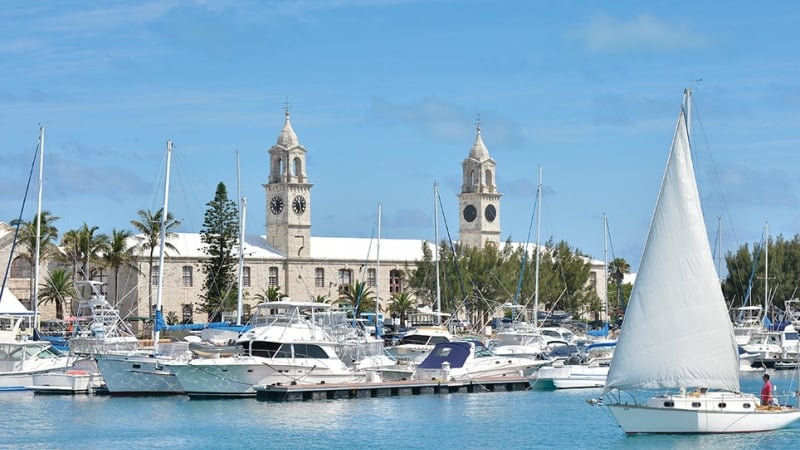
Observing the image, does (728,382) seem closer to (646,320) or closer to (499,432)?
(646,320)

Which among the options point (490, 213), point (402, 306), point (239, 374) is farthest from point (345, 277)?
point (239, 374)

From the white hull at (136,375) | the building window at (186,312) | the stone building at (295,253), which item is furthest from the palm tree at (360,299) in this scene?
the white hull at (136,375)

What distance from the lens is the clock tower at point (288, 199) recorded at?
112 m

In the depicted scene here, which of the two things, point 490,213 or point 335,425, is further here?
point 490,213

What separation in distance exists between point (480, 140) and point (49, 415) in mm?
77241

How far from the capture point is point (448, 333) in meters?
79.1

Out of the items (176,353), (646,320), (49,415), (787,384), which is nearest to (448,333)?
(787,384)

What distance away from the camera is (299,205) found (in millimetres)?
112375

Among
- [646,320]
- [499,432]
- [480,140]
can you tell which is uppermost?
[480,140]

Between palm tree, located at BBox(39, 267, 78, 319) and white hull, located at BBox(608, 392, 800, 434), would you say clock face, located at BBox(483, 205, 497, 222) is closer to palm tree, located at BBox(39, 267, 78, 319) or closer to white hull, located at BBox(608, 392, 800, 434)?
palm tree, located at BBox(39, 267, 78, 319)

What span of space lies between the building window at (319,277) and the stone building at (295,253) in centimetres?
7

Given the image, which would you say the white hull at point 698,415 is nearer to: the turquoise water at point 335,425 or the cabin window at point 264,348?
the turquoise water at point 335,425

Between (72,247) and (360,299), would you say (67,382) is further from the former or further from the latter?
(360,299)

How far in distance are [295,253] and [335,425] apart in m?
67.9
